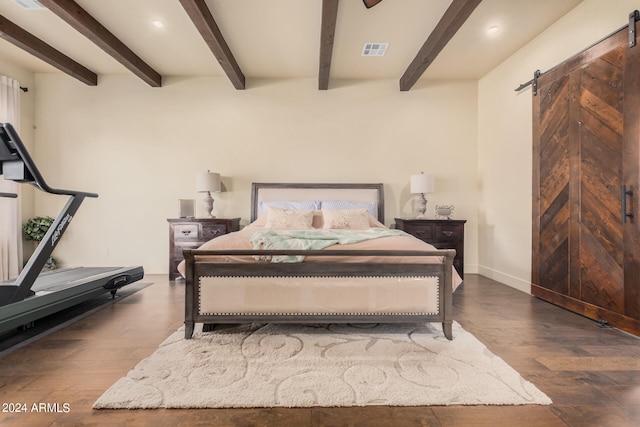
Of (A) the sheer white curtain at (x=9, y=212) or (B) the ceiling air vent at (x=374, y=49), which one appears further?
(A) the sheer white curtain at (x=9, y=212)

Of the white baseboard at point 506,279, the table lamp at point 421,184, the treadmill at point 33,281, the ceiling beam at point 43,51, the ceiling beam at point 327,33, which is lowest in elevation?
the white baseboard at point 506,279

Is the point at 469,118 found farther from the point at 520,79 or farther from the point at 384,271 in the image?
the point at 384,271

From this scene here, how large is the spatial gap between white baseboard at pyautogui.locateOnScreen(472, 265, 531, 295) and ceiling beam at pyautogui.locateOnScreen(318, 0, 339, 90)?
366cm

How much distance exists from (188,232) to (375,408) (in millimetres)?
3470

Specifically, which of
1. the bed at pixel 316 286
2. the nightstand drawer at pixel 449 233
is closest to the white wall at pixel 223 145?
the nightstand drawer at pixel 449 233

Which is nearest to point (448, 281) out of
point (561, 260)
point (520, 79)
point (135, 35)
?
point (561, 260)

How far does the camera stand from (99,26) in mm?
3275

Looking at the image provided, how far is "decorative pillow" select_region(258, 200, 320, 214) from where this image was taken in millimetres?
4352

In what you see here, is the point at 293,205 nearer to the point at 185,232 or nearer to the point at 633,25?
the point at 185,232

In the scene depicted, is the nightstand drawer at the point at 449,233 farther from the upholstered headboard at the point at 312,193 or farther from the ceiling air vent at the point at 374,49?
the ceiling air vent at the point at 374,49

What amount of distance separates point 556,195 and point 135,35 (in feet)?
16.7

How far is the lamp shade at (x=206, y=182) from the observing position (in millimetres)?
4293

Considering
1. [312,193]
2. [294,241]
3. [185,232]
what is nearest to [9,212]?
[185,232]

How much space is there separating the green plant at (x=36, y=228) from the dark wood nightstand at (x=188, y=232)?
1.90m
